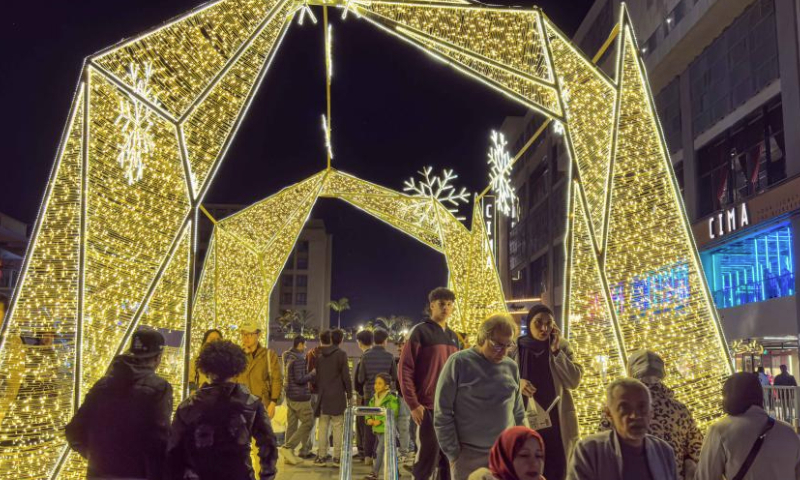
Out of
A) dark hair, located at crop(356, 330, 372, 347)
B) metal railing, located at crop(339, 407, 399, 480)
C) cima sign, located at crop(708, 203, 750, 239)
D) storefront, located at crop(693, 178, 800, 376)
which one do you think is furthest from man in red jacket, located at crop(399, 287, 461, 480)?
cima sign, located at crop(708, 203, 750, 239)

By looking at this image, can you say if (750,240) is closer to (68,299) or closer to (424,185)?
(424,185)

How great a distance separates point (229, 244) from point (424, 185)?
3.77 metres

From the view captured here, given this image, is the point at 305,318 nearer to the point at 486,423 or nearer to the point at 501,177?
the point at 501,177

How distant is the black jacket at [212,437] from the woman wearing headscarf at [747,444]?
7.01ft

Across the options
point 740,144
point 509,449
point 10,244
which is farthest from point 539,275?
point 509,449

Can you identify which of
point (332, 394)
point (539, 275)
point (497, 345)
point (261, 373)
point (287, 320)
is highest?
point (539, 275)

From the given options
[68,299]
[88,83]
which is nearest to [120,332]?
[68,299]

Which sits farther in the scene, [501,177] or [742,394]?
[501,177]

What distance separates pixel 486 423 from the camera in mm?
4078

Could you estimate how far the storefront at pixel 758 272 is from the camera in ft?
63.9

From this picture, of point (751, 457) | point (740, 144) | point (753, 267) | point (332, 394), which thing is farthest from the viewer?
point (753, 267)

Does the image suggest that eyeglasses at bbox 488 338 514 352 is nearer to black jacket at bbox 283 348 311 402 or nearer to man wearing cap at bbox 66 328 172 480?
man wearing cap at bbox 66 328 172 480

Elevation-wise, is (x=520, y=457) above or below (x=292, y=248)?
below

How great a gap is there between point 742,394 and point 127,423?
286cm
